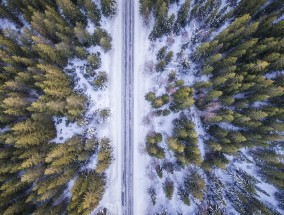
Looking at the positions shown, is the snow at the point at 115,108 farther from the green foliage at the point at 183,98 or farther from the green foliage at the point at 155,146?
the green foliage at the point at 183,98

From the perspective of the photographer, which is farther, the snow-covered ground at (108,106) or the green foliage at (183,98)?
the snow-covered ground at (108,106)

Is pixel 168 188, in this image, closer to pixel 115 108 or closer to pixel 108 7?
pixel 115 108

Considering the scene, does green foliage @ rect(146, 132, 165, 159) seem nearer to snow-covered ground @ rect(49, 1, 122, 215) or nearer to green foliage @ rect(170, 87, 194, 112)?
green foliage @ rect(170, 87, 194, 112)

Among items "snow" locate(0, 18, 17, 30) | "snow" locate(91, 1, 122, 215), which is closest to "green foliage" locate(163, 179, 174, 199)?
"snow" locate(91, 1, 122, 215)

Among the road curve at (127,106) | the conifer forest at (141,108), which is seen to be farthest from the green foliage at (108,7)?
the road curve at (127,106)

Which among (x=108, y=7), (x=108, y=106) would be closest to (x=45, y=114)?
(x=108, y=106)

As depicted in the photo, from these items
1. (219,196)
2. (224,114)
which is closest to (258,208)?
(219,196)

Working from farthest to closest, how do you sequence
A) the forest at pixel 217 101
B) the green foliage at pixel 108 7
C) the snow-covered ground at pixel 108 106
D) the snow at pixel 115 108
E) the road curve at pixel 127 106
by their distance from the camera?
1. the road curve at pixel 127 106
2. the snow at pixel 115 108
3. the snow-covered ground at pixel 108 106
4. the green foliage at pixel 108 7
5. the forest at pixel 217 101
